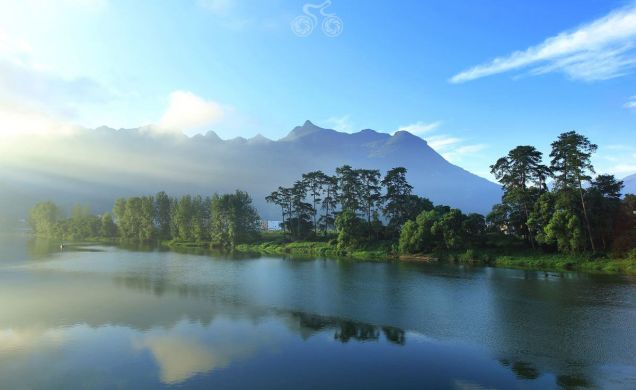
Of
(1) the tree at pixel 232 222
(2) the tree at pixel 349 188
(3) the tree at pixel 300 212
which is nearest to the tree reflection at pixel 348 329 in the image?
(2) the tree at pixel 349 188

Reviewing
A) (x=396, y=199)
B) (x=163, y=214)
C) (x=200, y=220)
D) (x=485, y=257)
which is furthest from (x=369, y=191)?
(x=163, y=214)

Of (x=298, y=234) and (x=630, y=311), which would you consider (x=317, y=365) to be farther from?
(x=298, y=234)

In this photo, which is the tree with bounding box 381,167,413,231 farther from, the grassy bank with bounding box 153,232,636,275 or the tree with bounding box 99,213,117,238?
the tree with bounding box 99,213,117,238

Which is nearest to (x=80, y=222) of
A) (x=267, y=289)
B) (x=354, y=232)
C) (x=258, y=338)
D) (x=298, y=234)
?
(x=298, y=234)

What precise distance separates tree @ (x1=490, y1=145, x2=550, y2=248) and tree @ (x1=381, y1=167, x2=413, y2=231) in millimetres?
18448

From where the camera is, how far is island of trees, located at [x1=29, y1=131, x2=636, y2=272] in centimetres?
5497

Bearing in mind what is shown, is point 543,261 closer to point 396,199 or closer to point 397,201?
point 397,201

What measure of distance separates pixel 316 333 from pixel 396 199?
60533 mm

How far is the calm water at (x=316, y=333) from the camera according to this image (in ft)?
58.5

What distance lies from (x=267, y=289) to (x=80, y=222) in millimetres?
115383

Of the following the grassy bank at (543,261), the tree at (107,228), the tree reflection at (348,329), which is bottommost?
the tree reflection at (348,329)

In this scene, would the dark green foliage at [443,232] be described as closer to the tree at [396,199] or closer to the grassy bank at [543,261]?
the grassy bank at [543,261]

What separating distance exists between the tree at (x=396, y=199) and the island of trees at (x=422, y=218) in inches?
7.9

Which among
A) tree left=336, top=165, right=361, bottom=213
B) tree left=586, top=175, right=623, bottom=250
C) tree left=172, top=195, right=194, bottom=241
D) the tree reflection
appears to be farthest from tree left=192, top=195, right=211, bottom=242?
tree left=586, top=175, right=623, bottom=250
